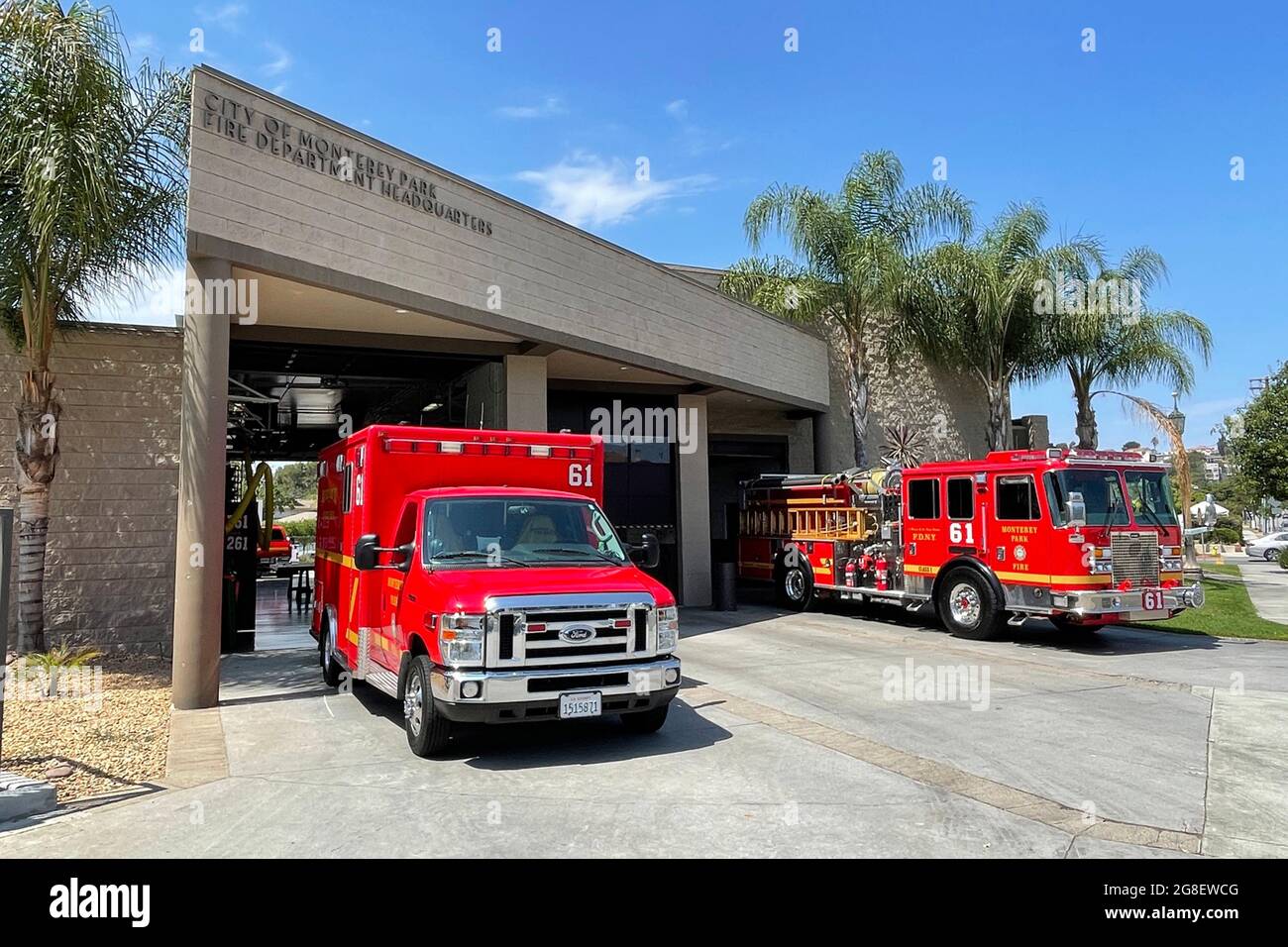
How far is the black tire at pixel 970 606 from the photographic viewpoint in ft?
44.6

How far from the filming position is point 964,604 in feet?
46.5

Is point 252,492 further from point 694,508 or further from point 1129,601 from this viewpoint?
point 1129,601

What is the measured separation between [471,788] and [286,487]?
70514 millimetres

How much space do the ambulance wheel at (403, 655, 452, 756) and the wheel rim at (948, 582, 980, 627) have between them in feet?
32.1

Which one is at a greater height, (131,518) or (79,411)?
(79,411)

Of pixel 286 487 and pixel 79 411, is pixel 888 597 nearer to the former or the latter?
pixel 79 411

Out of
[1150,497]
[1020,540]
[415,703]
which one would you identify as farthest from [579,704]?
[1150,497]

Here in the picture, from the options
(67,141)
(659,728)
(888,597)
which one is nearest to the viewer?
(659,728)

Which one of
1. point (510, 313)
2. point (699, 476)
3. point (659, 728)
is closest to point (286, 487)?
point (699, 476)

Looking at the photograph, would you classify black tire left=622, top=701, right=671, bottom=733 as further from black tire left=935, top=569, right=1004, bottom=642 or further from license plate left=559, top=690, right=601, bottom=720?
black tire left=935, top=569, right=1004, bottom=642

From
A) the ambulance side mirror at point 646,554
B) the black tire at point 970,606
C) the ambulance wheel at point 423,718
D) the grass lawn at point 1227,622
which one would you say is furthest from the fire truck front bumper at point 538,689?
the grass lawn at point 1227,622

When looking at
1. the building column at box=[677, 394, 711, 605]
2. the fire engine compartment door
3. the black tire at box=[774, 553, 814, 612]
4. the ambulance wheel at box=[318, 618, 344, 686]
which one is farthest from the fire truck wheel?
the ambulance wheel at box=[318, 618, 344, 686]

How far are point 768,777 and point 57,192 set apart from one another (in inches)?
349
